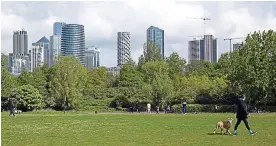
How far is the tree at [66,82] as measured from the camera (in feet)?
263

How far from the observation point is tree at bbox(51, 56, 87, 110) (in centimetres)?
8006

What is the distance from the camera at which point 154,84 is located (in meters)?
75.8

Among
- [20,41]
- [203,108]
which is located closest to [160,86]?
[203,108]

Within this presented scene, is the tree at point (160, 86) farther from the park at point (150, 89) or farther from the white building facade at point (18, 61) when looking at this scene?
the white building facade at point (18, 61)

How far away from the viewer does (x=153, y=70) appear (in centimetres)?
8338

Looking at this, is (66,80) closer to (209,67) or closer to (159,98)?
(159,98)

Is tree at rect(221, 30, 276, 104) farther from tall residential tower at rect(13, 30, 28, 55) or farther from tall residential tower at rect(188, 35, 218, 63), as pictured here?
tall residential tower at rect(188, 35, 218, 63)

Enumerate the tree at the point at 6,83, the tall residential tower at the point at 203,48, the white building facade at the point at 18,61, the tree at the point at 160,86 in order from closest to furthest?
the tree at the point at 160,86 → the tree at the point at 6,83 → the white building facade at the point at 18,61 → the tall residential tower at the point at 203,48

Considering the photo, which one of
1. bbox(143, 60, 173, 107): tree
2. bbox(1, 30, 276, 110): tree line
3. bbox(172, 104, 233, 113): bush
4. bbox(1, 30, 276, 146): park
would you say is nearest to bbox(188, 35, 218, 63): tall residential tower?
bbox(1, 30, 276, 146): park

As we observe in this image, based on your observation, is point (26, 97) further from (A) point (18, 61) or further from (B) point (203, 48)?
(B) point (203, 48)

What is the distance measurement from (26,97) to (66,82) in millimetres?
7807

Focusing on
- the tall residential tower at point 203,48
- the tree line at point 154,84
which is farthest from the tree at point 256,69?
the tall residential tower at point 203,48

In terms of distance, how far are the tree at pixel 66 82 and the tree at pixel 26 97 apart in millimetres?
4141

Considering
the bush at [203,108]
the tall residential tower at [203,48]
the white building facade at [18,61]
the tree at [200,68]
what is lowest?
the bush at [203,108]
